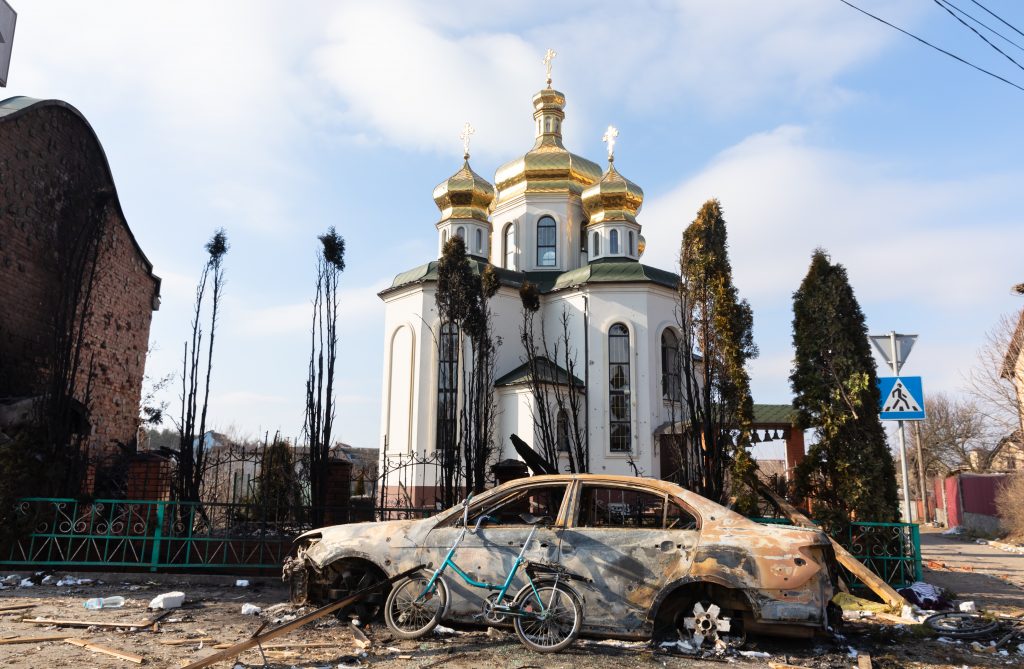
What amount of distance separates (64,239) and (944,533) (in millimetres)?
31103

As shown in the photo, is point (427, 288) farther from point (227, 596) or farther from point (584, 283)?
point (227, 596)

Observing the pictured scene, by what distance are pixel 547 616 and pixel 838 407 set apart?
6247 millimetres

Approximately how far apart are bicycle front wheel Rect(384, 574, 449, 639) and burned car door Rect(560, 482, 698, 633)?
3.77 ft

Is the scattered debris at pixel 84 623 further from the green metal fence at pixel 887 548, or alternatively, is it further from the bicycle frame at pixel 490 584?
the green metal fence at pixel 887 548

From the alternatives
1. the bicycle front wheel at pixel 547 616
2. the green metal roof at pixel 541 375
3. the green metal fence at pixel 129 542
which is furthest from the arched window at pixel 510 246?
the bicycle front wheel at pixel 547 616

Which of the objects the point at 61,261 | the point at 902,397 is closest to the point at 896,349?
the point at 902,397

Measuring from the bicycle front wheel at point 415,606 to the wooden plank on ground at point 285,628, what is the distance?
4.8 inches

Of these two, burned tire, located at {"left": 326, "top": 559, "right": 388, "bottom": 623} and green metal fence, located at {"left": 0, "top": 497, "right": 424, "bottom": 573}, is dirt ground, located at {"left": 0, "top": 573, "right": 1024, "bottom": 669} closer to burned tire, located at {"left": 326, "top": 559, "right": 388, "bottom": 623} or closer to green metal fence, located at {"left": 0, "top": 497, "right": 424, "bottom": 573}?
burned tire, located at {"left": 326, "top": 559, "right": 388, "bottom": 623}

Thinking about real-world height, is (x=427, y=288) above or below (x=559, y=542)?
above

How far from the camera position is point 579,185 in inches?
1305

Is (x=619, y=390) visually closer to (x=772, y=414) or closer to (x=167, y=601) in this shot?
(x=772, y=414)

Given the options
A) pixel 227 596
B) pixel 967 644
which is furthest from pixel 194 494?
pixel 967 644

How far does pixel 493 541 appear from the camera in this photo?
641 centimetres

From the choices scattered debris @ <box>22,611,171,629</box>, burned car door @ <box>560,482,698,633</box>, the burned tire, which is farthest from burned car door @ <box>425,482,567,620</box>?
scattered debris @ <box>22,611,171,629</box>
